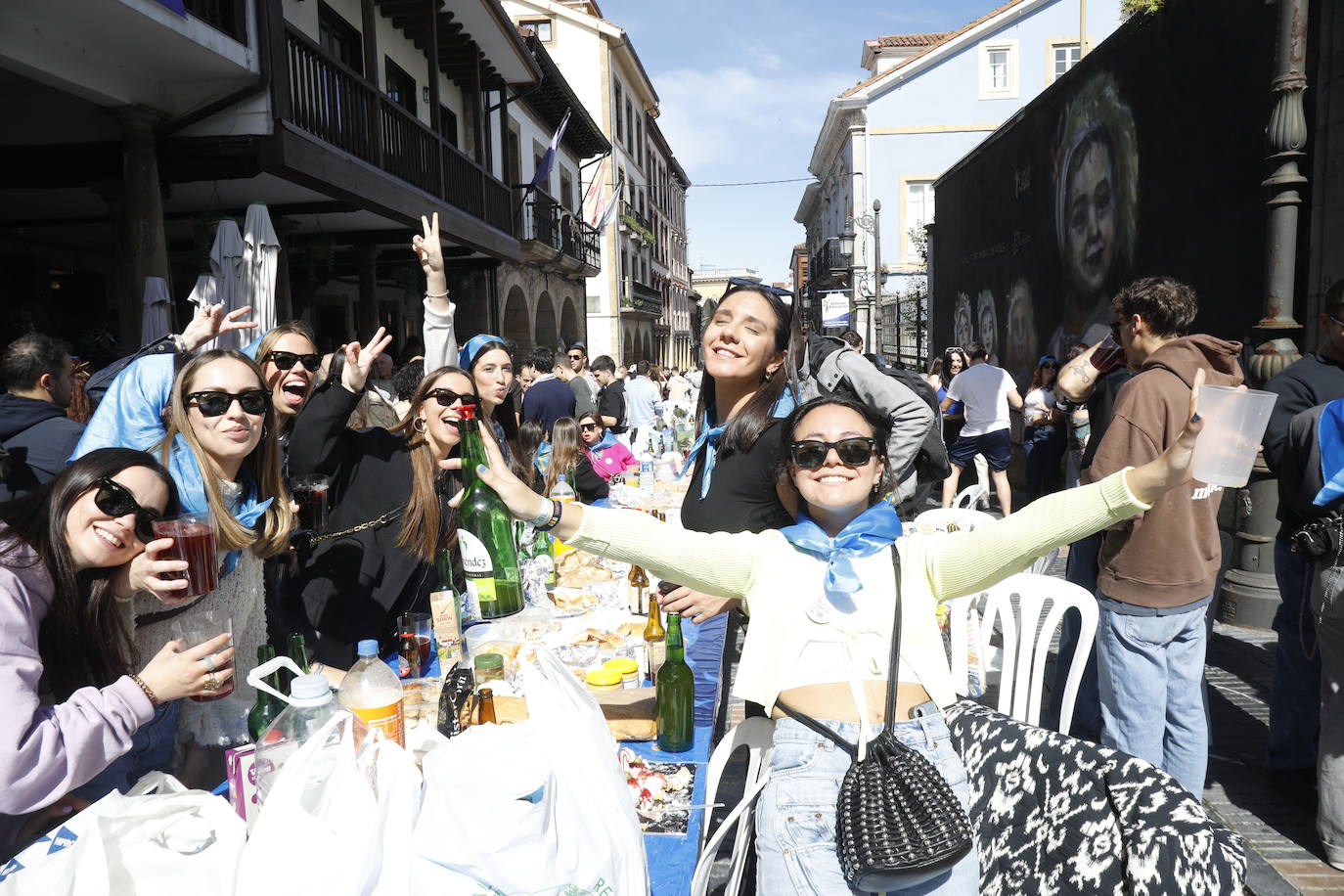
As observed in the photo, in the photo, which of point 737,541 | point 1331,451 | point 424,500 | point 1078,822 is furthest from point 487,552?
point 1331,451

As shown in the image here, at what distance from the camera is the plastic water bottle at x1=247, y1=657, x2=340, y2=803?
1.56 metres

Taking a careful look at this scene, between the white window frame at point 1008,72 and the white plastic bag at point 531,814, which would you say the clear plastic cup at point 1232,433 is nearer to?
the white plastic bag at point 531,814

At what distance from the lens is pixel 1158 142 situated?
773 cm

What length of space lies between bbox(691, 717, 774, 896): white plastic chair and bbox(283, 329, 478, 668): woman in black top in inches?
51.6

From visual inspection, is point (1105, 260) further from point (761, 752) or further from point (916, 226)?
point (916, 226)

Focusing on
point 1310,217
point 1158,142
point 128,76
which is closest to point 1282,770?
point 1310,217

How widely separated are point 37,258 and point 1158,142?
12.8m

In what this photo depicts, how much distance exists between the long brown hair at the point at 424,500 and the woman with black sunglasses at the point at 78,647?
36.0 inches

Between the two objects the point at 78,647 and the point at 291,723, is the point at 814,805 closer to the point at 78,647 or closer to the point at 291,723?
the point at 291,723

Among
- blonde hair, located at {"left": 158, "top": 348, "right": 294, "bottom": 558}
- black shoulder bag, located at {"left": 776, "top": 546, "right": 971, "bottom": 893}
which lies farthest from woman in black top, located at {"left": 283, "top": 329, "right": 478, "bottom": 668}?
black shoulder bag, located at {"left": 776, "top": 546, "right": 971, "bottom": 893}

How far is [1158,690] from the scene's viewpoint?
295 cm

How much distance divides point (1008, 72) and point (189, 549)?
101 feet

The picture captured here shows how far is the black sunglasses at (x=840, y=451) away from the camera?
2.05m

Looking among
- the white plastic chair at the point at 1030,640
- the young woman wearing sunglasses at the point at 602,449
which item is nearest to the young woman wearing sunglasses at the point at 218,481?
the white plastic chair at the point at 1030,640
